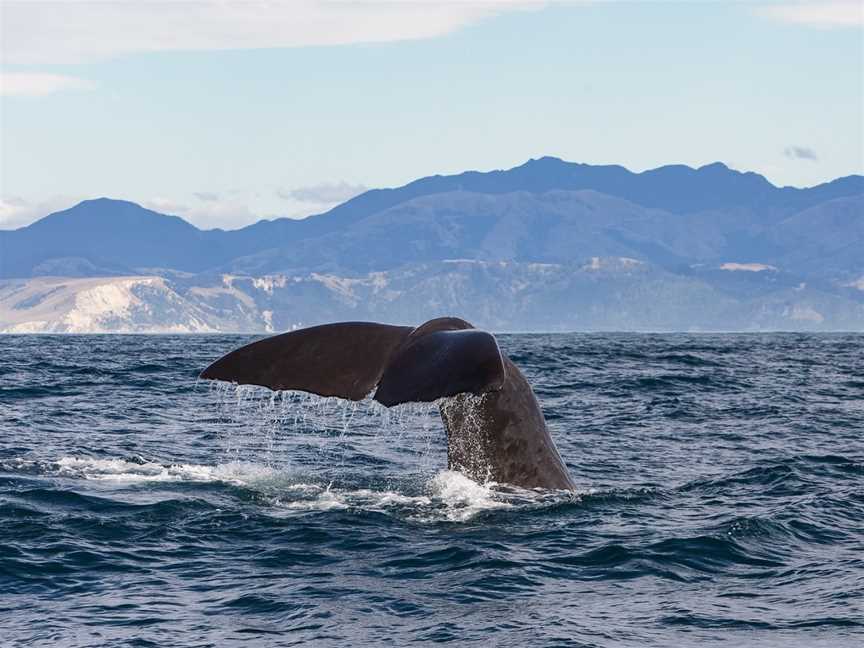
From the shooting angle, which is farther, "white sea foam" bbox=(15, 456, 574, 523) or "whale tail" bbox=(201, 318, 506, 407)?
"white sea foam" bbox=(15, 456, 574, 523)

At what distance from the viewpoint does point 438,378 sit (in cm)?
838

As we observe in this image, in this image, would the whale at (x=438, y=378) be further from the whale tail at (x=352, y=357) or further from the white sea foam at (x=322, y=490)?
the white sea foam at (x=322, y=490)

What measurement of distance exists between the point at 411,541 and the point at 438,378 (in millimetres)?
2239

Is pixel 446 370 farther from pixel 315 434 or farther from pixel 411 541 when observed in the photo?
pixel 315 434

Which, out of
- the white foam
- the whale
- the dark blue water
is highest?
the whale

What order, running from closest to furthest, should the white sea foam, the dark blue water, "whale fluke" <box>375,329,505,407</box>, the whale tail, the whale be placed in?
the dark blue water, "whale fluke" <box>375,329,505,407</box>, the whale, the whale tail, the white sea foam

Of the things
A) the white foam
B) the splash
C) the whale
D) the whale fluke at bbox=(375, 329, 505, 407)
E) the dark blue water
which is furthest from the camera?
the splash

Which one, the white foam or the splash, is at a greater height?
the white foam

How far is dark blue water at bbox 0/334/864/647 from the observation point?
7918mm

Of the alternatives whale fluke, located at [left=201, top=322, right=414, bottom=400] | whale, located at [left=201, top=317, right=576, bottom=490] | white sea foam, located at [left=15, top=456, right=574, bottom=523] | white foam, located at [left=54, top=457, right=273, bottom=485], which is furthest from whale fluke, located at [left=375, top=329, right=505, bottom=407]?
white foam, located at [left=54, top=457, right=273, bottom=485]

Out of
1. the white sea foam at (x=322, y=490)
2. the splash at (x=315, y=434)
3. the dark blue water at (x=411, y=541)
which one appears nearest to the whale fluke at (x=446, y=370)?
the dark blue water at (x=411, y=541)

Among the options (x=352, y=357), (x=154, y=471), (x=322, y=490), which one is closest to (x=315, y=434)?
(x=154, y=471)

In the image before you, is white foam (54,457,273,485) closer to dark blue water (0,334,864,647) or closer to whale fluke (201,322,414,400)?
dark blue water (0,334,864,647)

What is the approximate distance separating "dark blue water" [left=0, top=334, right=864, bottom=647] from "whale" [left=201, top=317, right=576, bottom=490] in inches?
12.0
